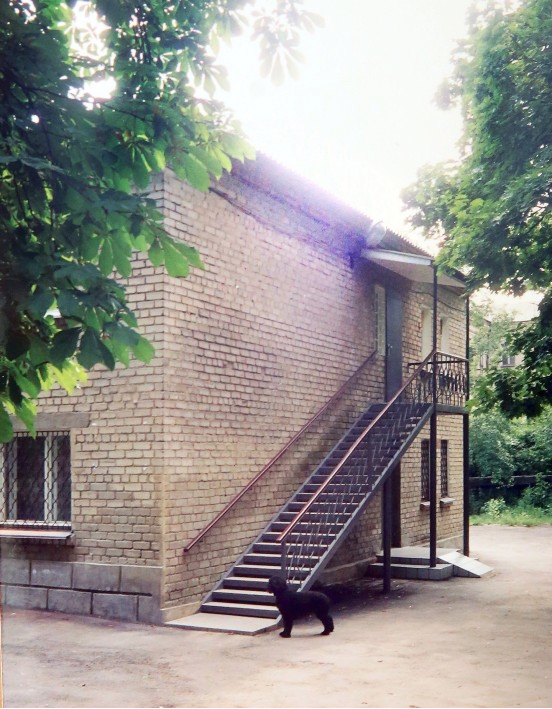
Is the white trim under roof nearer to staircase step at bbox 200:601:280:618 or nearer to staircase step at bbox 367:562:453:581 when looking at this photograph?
staircase step at bbox 367:562:453:581

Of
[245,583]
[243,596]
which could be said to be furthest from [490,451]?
[243,596]

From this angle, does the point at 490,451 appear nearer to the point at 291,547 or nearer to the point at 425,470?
the point at 425,470

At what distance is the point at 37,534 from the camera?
998 centimetres

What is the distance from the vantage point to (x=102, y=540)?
31.6ft

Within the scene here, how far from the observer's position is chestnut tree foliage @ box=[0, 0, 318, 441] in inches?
129

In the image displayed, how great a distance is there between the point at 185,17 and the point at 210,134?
0.88 metres

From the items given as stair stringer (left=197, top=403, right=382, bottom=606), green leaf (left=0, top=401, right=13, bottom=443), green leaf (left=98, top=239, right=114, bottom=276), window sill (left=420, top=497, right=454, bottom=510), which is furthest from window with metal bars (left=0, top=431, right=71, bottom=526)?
window sill (left=420, top=497, right=454, bottom=510)

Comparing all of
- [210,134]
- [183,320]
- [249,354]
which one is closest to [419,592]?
[249,354]

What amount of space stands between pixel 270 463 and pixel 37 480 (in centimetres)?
301

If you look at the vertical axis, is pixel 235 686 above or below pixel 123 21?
below

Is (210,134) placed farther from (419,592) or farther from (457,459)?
(457,459)

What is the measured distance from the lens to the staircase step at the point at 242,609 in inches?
372

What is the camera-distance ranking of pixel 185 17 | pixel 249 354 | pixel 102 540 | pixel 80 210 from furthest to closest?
pixel 249 354, pixel 102 540, pixel 185 17, pixel 80 210

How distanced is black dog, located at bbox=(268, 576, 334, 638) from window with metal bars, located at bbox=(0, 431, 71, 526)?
295 centimetres
